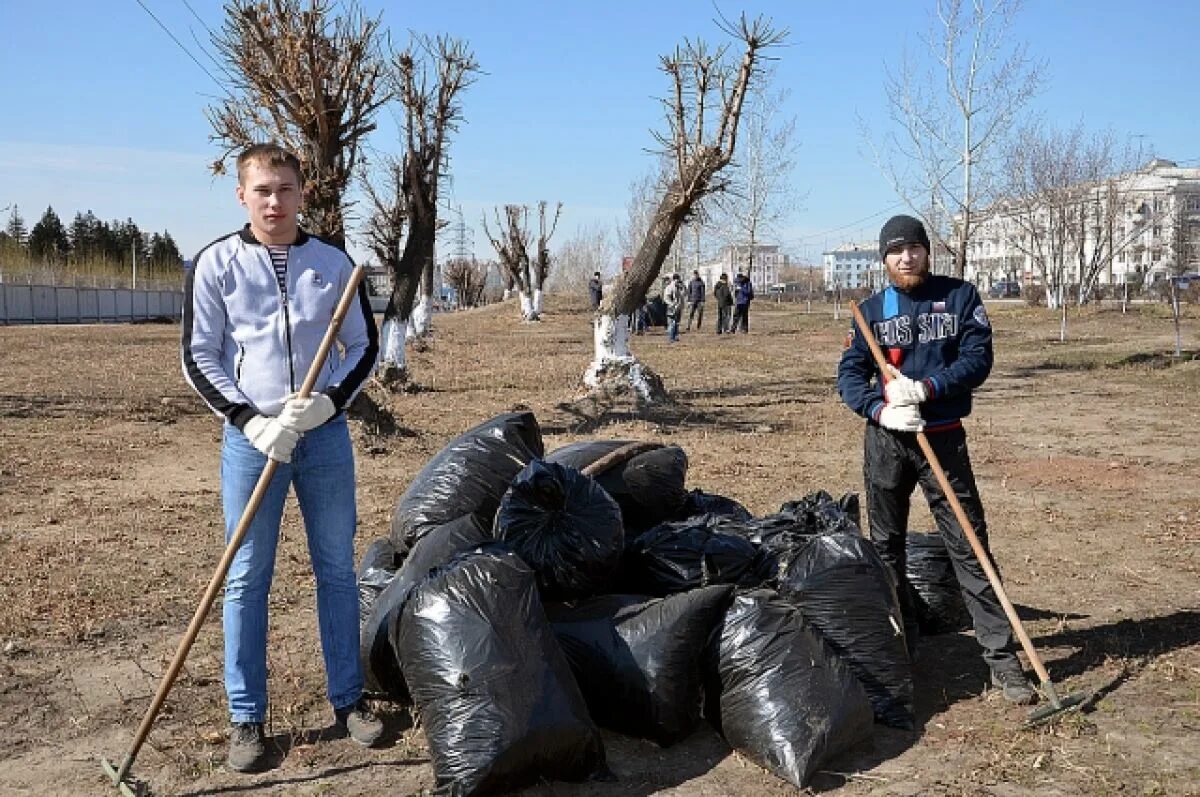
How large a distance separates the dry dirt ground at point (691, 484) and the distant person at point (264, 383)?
0.40 m

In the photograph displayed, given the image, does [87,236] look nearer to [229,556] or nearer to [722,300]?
[722,300]

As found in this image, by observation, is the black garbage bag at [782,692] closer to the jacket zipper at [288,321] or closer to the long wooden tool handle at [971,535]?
the long wooden tool handle at [971,535]

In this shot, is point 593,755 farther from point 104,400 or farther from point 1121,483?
point 104,400

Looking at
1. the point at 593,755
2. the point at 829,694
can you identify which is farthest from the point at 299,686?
the point at 829,694

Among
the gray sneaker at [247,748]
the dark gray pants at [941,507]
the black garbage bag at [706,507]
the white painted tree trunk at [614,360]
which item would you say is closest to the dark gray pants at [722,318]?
the white painted tree trunk at [614,360]

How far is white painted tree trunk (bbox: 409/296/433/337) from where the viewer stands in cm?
2223

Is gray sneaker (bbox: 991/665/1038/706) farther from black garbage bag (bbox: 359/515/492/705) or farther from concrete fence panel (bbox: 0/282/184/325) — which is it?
concrete fence panel (bbox: 0/282/184/325)

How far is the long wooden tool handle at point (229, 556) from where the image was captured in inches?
120

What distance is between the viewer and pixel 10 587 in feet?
16.5

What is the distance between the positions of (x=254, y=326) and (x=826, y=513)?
2.23 m

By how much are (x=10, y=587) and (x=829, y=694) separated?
3.89 metres

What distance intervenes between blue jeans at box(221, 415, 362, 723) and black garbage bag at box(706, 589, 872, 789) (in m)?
1.18

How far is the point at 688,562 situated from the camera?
3.79 metres

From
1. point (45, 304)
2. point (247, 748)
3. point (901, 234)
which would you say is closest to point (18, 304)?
point (45, 304)
